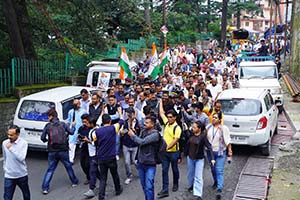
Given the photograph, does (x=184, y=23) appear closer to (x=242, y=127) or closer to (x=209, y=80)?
(x=209, y=80)

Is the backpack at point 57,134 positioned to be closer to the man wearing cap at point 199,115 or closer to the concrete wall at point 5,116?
the man wearing cap at point 199,115

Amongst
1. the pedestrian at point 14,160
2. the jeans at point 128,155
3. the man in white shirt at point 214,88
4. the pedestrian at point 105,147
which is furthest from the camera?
the man in white shirt at point 214,88

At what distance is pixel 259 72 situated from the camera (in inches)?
674

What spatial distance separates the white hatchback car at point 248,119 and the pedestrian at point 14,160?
5412mm

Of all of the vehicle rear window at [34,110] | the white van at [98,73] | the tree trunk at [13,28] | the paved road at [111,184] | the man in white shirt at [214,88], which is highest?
the tree trunk at [13,28]

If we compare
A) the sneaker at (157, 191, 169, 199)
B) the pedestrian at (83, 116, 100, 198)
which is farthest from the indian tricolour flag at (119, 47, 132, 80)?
the sneaker at (157, 191, 169, 199)

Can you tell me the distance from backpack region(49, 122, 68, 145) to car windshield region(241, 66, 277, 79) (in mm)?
10805

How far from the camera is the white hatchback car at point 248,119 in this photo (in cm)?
1002

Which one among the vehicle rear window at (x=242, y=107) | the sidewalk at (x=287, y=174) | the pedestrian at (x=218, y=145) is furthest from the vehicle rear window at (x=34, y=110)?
the sidewalk at (x=287, y=174)

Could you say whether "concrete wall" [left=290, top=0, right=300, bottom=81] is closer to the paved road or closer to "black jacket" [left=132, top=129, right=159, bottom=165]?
the paved road

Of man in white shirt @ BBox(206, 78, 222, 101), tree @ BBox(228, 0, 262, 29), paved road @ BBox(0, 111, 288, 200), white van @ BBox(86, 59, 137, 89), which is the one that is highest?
tree @ BBox(228, 0, 262, 29)

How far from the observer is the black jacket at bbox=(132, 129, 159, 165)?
674 cm

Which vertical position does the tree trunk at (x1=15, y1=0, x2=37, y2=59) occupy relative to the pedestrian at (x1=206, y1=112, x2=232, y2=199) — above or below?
above

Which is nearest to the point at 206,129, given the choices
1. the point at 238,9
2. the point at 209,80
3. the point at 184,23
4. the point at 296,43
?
the point at 209,80
